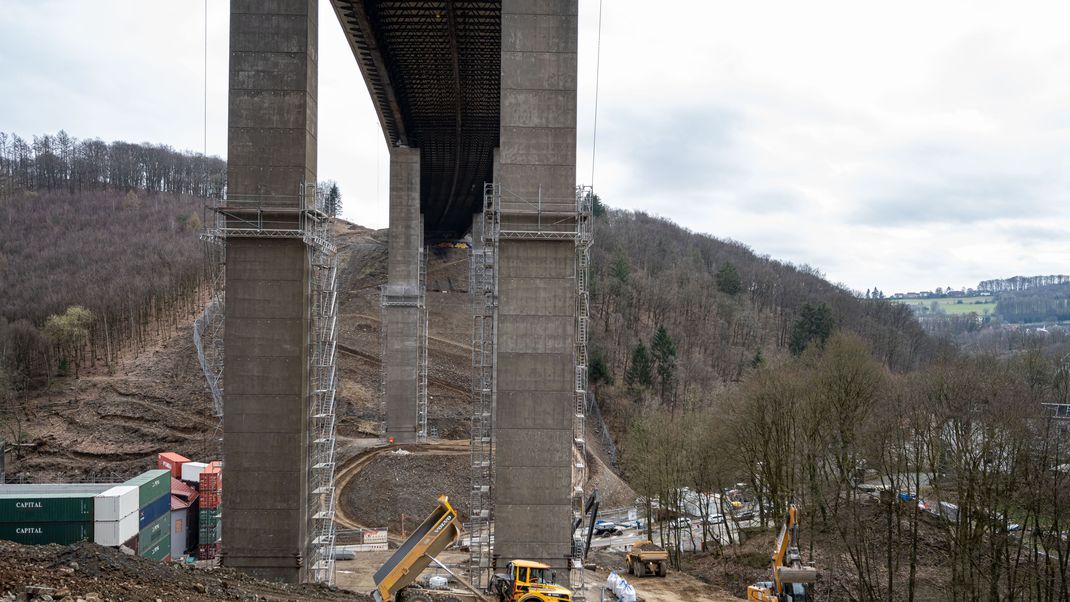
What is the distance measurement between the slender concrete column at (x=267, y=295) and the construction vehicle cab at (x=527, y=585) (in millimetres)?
6709

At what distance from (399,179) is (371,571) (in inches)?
1151

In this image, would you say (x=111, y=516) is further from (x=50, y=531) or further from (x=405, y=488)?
(x=405, y=488)

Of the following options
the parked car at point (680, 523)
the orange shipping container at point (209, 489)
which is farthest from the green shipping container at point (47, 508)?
the parked car at point (680, 523)

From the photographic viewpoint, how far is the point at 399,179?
52750mm

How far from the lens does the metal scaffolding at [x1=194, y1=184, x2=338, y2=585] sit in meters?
23.4

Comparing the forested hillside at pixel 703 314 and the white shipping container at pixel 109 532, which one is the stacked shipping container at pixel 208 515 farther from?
the forested hillside at pixel 703 314

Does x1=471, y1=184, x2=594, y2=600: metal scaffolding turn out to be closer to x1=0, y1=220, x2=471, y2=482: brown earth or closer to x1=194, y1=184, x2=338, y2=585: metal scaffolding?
x1=194, y1=184, x2=338, y2=585: metal scaffolding

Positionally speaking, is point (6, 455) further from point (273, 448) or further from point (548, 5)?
point (548, 5)

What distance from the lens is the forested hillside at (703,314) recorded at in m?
87.8

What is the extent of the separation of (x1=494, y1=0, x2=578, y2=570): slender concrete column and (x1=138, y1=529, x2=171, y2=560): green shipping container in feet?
54.0

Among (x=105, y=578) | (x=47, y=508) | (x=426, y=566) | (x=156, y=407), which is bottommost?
(x=156, y=407)

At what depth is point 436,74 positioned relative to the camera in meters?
41.2

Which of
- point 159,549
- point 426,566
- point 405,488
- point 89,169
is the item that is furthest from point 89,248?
point 426,566

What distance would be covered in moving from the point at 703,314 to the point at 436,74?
2713 inches
